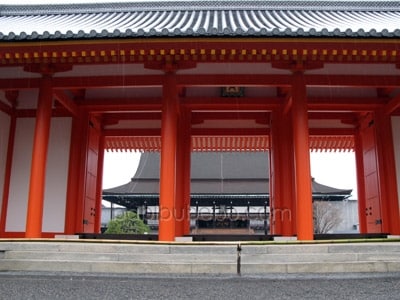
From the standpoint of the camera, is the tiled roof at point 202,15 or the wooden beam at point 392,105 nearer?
the wooden beam at point 392,105

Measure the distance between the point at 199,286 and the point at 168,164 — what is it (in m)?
3.40

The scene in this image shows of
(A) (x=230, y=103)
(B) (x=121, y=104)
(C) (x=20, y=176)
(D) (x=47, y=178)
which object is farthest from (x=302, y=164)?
(C) (x=20, y=176)

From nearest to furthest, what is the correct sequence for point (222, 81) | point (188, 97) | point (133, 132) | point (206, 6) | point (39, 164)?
point (39, 164), point (222, 81), point (188, 97), point (133, 132), point (206, 6)

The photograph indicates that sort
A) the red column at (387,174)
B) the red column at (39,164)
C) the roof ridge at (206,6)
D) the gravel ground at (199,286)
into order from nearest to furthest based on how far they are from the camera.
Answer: the gravel ground at (199,286), the red column at (39,164), the red column at (387,174), the roof ridge at (206,6)

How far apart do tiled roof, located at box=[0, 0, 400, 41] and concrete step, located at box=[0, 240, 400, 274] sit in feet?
15.9

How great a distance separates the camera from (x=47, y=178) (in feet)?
33.3

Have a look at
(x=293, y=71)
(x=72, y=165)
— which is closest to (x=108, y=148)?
(x=72, y=165)

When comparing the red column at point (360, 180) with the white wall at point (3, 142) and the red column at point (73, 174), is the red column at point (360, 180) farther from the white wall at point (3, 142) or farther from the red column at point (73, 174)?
the white wall at point (3, 142)

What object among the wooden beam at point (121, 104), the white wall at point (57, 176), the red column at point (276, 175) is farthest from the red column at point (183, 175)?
the white wall at point (57, 176)

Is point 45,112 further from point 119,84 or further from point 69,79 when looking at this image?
point 119,84

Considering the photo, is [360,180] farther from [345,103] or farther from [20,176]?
[20,176]

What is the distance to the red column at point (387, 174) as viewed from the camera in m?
9.79

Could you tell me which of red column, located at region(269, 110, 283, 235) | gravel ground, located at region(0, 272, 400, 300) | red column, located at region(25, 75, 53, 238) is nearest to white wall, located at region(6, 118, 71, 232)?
red column, located at region(25, 75, 53, 238)

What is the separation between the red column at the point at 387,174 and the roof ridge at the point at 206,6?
183 inches
